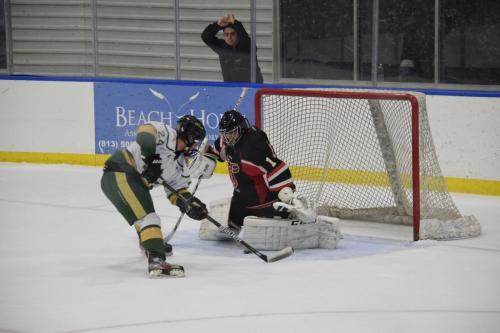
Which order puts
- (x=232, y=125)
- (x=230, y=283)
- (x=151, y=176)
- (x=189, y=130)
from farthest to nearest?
(x=232, y=125)
(x=189, y=130)
(x=151, y=176)
(x=230, y=283)

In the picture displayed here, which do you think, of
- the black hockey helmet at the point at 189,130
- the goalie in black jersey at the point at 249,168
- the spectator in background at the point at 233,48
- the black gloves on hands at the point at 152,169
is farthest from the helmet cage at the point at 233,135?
the spectator in background at the point at 233,48

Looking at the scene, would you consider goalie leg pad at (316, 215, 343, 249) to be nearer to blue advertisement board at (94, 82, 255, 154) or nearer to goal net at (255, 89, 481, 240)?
goal net at (255, 89, 481, 240)

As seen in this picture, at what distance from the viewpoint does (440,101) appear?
7965mm

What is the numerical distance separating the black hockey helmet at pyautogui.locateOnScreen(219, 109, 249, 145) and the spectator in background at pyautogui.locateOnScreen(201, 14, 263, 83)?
2.77 meters

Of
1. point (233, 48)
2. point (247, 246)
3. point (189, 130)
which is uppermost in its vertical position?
point (233, 48)

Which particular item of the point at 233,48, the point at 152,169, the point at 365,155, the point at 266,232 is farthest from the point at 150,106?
the point at 152,169

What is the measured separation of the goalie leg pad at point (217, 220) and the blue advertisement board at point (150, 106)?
213 cm

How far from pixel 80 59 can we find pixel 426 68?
2933 millimetres

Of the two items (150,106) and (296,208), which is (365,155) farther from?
(150,106)

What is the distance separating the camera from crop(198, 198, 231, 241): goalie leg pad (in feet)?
21.3

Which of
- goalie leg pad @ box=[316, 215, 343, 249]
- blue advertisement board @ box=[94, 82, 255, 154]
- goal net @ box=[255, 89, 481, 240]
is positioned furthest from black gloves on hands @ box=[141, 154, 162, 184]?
blue advertisement board @ box=[94, 82, 255, 154]

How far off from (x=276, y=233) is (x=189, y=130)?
2.59 feet

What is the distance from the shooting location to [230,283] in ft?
18.0

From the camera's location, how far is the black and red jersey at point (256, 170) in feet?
20.2
